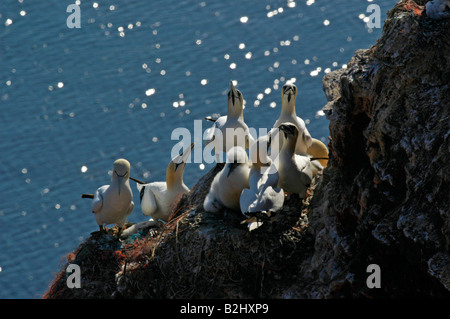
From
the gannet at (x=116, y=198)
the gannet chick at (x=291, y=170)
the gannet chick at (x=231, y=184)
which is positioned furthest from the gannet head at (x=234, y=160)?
the gannet at (x=116, y=198)

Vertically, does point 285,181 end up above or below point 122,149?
above

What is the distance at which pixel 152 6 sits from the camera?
1547 centimetres

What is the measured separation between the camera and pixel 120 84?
533 inches

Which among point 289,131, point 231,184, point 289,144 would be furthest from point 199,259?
point 289,131

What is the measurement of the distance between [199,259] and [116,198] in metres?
1.74

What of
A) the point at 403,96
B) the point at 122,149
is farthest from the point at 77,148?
the point at 403,96

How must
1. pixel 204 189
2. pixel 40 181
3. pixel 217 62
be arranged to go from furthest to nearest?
pixel 217 62, pixel 40 181, pixel 204 189

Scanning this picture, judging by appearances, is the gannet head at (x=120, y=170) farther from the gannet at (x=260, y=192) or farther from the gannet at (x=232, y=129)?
the gannet at (x=260, y=192)

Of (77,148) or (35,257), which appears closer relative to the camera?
(35,257)

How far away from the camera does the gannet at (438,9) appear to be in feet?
19.1

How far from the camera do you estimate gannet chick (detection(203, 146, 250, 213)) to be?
285 inches

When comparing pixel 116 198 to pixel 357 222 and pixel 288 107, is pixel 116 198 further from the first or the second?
pixel 357 222

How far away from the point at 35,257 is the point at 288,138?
475cm

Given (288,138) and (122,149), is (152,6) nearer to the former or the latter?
(122,149)
